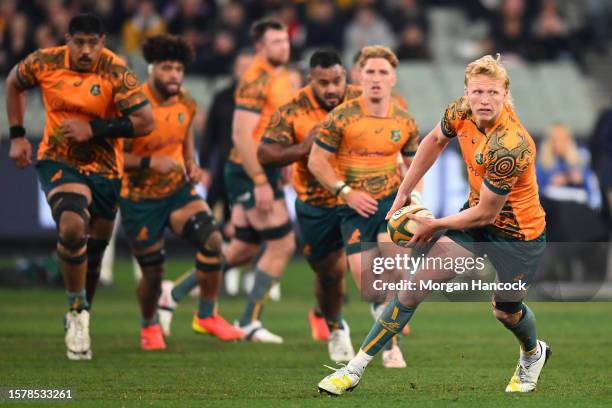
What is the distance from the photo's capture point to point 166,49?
36.4 ft

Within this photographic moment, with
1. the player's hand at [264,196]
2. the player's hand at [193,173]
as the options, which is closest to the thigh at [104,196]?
the player's hand at [193,173]

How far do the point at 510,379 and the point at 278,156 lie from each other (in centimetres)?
282

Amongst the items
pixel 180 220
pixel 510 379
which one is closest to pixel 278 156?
pixel 180 220

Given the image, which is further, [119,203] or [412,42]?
Answer: [412,42]

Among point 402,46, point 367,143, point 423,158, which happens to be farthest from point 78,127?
point 402,46

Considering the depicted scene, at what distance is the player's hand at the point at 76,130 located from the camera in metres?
10.2

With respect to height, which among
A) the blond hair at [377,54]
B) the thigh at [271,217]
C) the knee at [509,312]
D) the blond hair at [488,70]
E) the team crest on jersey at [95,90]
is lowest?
the thigh at [271,217]

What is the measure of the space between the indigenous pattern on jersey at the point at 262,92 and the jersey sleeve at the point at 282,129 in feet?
4.00

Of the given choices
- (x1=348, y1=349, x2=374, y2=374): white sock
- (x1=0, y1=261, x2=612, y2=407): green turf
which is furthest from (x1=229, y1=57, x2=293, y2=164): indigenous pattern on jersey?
(x1=348, y1=349, x2=374, y2=374): white sock

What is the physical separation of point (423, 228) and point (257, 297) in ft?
14.1

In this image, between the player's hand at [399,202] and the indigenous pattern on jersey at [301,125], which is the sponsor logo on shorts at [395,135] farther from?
the player's hand at [399,202]

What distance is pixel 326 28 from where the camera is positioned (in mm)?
22156

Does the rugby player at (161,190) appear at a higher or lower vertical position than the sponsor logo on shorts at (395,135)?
lower

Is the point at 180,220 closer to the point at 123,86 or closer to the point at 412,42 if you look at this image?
the point at 123,86
